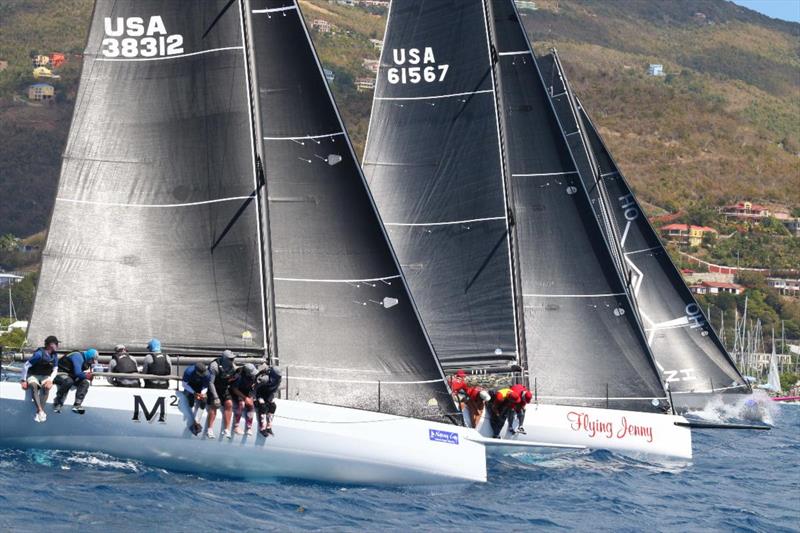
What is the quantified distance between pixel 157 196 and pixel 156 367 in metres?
2.24

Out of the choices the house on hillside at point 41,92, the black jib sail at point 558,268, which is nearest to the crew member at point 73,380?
the black jib sail at point 558,268

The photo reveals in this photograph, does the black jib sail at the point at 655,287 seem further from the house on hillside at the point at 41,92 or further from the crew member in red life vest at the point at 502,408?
the house on hillside at the point at 41,92

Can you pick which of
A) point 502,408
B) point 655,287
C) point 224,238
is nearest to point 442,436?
point 502,408

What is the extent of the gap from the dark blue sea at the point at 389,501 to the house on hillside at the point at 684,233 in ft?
433

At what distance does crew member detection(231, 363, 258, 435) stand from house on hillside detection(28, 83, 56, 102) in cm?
18212

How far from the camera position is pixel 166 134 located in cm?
1866

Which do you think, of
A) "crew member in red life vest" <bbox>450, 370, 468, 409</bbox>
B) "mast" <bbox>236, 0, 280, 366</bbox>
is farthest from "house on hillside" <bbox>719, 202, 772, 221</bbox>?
"mast" <bbox>236, 0, 280, 366</bbox>

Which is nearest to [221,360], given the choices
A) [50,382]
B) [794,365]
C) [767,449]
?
[50,382]

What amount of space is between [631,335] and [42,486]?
1149cm

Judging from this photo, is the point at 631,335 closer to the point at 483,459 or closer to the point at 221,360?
the point at 483,459

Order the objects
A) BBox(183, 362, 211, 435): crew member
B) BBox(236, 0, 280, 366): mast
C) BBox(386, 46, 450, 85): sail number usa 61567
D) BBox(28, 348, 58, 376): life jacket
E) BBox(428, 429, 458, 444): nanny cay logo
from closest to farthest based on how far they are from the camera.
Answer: BBox(28, 348, 58, 376): life jacket < BBox(183, 362, 211, 435): crew member < BBox(428, 429, 458, 444): nanny cay logo < BBox(236, 0, 280, 366): mast < BBox(386, 46, 450, 85): sail number usa 61567

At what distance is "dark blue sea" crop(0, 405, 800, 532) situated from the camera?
15211 millimetres

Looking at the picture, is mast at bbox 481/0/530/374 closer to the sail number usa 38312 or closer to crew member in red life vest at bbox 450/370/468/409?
crew member in red life vest at bbox 450/370/468/409

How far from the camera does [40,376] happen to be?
1730 cm
